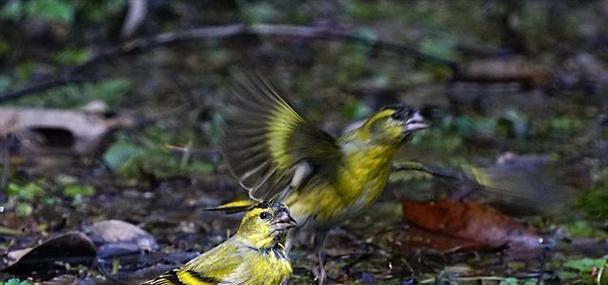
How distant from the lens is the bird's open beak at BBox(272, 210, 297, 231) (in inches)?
170

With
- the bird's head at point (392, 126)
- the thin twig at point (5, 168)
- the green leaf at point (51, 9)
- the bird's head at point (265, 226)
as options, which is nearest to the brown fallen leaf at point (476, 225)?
the bird's head at point (392, 126)

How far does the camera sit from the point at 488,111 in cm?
847

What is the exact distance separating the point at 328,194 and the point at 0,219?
1637 millimetres

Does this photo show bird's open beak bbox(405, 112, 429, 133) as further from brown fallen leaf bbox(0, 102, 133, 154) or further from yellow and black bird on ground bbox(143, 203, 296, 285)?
brown fallen leaf bbox(0, 102, 133, 154)

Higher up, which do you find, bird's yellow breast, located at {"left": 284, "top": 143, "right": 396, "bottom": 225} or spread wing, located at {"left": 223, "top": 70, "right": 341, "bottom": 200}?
spread wing, located at {"left": 223, "top": 70, "right": 341, "bottom": 200}

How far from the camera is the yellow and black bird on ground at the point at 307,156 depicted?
488cm

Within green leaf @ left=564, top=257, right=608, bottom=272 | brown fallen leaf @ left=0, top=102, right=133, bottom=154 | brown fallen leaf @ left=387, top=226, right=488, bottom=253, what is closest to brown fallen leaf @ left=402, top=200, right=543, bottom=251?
brown fallen leaf @ left=387, top=226, right=488, bottom=253

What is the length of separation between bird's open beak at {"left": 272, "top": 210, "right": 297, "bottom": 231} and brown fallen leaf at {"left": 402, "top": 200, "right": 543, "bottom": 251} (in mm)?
1323

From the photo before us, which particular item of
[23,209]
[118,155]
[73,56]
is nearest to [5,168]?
[23,209]

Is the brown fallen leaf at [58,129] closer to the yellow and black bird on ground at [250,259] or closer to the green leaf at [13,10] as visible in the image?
the green leaf at [13,10]

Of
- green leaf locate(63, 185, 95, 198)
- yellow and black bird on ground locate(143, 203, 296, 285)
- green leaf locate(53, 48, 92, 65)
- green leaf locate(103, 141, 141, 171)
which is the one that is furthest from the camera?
green leaf locate(53, 48, 92, 65)

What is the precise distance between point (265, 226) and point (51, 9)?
15.1 feet

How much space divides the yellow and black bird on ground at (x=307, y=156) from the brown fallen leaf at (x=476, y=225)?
19.2 inches

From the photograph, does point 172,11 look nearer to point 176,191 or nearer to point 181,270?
point 176,191
